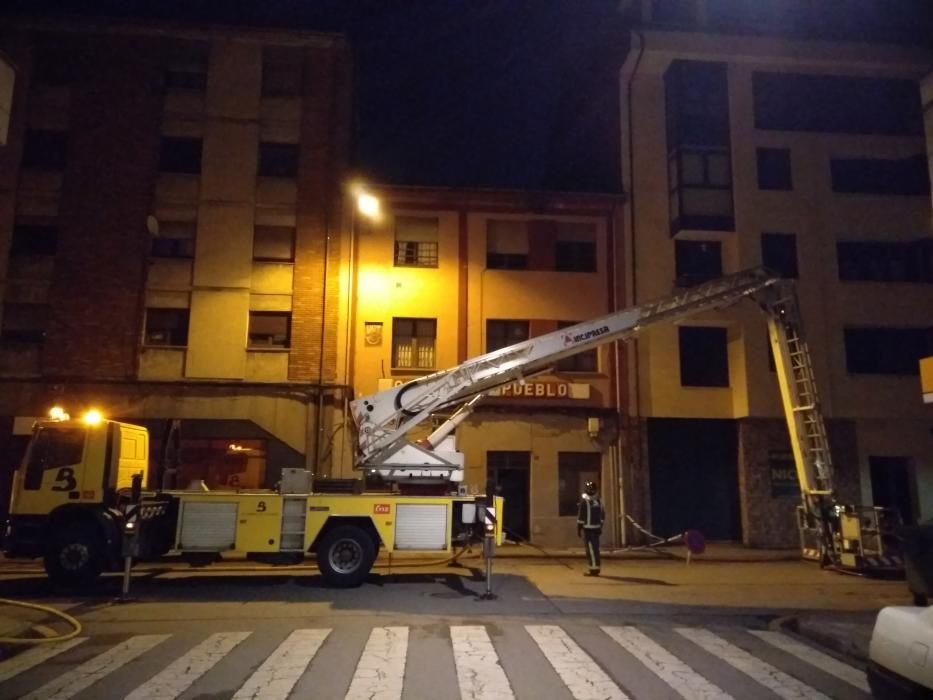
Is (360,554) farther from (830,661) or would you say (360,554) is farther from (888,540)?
(888,540)

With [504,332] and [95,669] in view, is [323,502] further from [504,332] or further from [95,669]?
[504,332]

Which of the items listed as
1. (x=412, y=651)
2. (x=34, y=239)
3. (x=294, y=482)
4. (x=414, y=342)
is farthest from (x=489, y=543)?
(x=34, y=239)

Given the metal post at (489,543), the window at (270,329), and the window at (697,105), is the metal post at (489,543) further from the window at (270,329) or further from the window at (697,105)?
the window at (697,105)

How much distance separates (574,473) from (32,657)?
15276mm

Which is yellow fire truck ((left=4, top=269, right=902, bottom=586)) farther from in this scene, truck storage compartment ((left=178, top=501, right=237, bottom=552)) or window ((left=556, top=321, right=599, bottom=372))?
window ((left=556, top=321, right=599, bottom=372))

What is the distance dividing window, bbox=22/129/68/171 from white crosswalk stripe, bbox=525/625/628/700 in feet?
64.6

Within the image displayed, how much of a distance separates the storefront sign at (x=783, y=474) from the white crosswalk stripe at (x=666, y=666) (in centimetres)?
1371

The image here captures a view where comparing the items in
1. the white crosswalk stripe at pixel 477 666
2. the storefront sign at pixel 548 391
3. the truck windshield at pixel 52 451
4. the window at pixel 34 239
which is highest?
the window at pixel 34 239

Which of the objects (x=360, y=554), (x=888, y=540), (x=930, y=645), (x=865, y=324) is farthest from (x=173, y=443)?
(x=865, y=324)

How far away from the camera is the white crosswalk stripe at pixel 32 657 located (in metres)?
6.83

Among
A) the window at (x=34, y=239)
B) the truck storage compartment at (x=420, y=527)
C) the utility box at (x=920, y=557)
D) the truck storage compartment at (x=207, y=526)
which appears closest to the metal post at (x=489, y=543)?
the truck storage compartment at (x=420, y=527)

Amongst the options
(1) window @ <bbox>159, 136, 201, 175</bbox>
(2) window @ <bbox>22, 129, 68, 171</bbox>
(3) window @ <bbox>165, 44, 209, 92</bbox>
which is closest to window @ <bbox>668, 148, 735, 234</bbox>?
(1) window @ <bbox>159, 136, 201, 175</bbox>

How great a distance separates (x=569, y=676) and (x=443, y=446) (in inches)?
290

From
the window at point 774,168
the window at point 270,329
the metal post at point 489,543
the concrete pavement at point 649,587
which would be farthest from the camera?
the window at point 774,168
